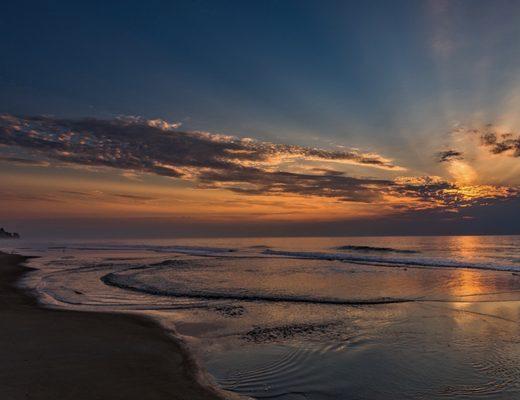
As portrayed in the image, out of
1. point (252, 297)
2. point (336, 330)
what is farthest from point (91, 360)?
point (252, 297)

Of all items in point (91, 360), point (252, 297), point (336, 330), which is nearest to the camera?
point (91, 360)

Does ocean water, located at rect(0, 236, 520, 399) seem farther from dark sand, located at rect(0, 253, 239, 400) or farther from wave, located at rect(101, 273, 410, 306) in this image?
dark sand, located at rect(0, 253, 239, 400)

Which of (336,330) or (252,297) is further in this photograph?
(252,297)

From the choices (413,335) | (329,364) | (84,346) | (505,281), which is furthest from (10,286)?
(505,281)

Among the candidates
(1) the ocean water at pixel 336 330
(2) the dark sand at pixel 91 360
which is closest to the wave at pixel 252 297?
(1) the ocean water at pixel 336 330

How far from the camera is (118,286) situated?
23391mm

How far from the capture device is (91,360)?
28.1ft

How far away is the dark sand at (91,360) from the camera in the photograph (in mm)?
6785

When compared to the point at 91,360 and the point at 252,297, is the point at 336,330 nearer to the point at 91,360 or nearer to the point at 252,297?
the point at 252,297

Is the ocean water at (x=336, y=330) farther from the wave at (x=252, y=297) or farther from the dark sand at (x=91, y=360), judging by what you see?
the dark sand at (x=91, y=360)

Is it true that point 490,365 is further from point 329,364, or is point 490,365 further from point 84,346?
point 84,346

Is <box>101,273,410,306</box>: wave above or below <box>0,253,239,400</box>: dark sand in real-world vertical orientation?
below

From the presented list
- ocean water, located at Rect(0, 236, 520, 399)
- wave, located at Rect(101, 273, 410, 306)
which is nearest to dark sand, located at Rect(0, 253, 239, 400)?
ocean water, located at Rect(0, 236, 520, 399)

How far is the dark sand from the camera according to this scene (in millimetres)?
6785
